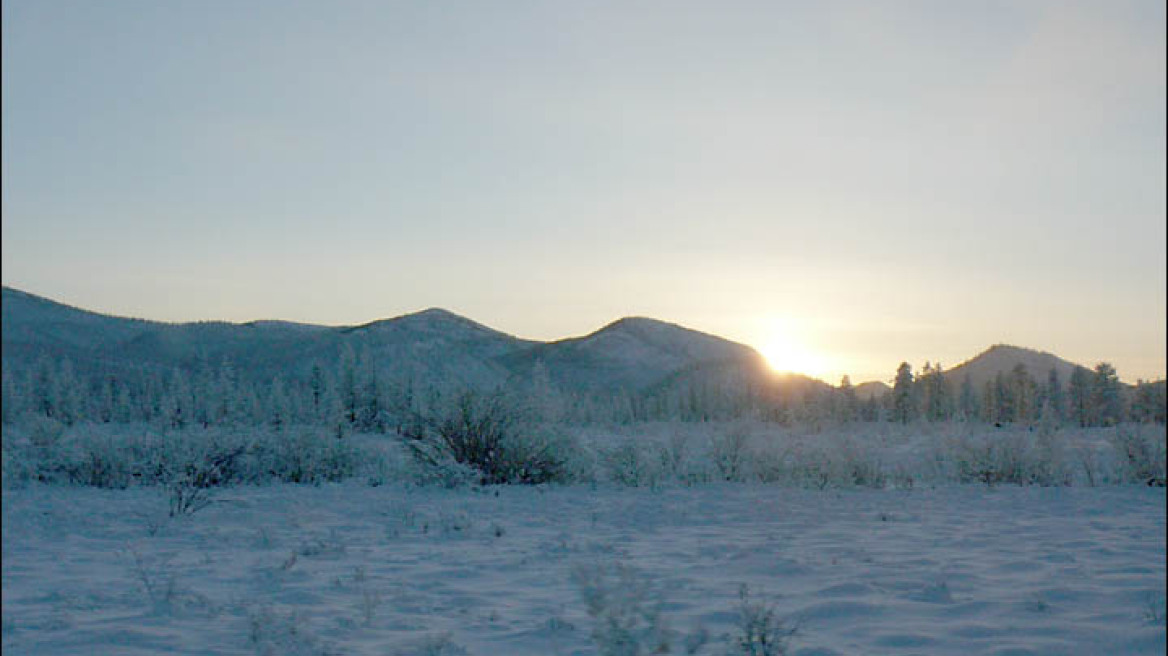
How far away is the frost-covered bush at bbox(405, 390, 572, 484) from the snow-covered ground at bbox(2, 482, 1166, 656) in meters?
3.11

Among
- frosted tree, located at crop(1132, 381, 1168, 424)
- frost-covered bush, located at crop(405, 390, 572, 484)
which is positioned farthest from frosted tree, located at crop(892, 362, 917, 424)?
frosted tree, located at crop(1132, 381, 1168, 424)

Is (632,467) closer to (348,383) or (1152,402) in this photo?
(1152,402)

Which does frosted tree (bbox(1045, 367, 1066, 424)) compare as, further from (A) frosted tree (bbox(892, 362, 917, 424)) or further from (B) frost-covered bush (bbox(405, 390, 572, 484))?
(A) frosted tree (bbox(892, 362, 917, 424))

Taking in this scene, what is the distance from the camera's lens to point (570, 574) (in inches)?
241

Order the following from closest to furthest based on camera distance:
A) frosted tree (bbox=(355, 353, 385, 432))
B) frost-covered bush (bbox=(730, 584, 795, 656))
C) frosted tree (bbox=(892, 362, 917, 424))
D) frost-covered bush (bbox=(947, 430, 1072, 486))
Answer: frost-covered bush (bbox=(730, 584, 795, 656)), frost-covered bush (bbox=(947, 430, 1072, 486)), frosted tree (bbox=(355, 353, 385, 432)), frosted tree (bbox=(892, 362, 917, 424))

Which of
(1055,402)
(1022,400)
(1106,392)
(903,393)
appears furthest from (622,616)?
(903,393)

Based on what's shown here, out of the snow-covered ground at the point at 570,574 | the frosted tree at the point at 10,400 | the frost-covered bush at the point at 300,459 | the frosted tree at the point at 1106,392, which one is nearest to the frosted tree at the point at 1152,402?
the snow-covered ground at the point at 570,574

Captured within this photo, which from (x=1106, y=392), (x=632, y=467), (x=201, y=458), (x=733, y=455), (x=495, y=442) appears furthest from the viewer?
(x=733, y=455)

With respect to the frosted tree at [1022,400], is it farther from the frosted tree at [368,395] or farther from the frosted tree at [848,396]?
the frosted tree at [848,396]

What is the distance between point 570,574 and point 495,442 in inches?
403

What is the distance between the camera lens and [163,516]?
35.5 ft

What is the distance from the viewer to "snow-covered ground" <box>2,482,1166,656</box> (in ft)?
16.9

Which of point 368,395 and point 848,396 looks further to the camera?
point 848,396

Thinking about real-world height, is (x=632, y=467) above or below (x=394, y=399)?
below
